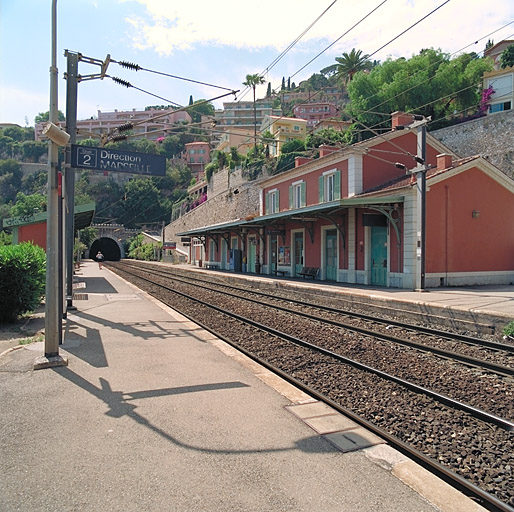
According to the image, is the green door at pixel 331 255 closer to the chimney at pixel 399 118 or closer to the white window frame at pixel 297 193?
the white window frame at pixel 297 193

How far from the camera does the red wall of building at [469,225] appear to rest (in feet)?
54.4

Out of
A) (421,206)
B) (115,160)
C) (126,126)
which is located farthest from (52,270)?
(421,206)

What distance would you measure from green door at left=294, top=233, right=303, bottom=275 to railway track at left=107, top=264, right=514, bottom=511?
573 inches

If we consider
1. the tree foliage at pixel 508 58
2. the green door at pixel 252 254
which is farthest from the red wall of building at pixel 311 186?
the tree foliage at pixel 508 58

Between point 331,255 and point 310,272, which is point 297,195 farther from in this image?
point 331,255

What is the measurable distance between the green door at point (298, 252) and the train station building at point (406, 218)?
0.43m

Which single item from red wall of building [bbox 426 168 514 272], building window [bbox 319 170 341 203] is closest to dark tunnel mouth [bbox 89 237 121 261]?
building window [bbox 319 170 341 203]

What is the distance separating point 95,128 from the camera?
383ft

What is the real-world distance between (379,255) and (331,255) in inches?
145

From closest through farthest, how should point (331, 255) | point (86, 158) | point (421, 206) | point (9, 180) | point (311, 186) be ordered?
1. point (86, 158)
2. point (421, 206)
3. point (331, 255)
4. point (311, 186)
5. point (9, 180)

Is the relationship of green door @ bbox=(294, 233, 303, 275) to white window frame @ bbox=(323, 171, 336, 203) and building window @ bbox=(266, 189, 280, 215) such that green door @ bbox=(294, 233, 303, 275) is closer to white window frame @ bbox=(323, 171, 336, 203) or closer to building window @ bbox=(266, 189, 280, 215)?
white window frame @ bbox=(323, 171, 336, 203)

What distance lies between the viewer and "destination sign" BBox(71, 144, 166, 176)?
7.83m

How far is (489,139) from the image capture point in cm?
2831

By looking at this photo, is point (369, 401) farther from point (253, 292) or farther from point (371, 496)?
point (253, 292)
